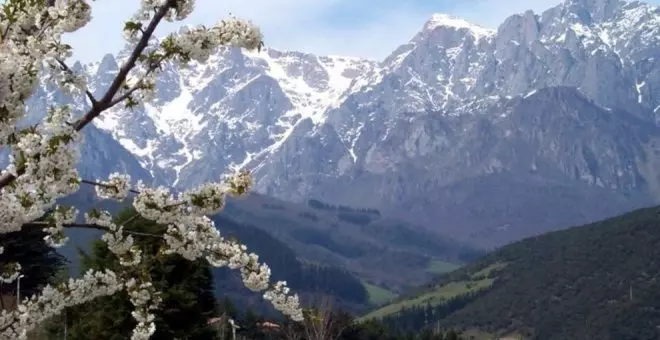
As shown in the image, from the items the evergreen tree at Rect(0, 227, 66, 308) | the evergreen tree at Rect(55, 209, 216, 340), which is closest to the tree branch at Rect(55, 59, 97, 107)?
the evergreen tree at Rect(55, 209, 216, 340)

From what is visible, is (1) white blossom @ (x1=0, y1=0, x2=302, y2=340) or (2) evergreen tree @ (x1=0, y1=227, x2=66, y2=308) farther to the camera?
(2) evergreen tree @ (x1=0, y1=227, x2=66, y2=308)

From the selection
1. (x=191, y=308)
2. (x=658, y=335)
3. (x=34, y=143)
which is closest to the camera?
(x=34, y=143)

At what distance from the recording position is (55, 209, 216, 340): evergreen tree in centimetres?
3023

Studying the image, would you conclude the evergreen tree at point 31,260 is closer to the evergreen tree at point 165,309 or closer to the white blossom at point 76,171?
the evergreen tree at point 165,309

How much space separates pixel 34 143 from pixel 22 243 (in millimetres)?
34530

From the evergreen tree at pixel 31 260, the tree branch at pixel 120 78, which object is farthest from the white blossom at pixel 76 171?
the evergreen tree at pixel 31 260

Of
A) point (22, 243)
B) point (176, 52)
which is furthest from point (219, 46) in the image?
point (22, 243)

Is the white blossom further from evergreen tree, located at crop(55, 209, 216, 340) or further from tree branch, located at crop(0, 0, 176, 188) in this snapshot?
evergreen tree, located at crop(55, 209, 216, 340)

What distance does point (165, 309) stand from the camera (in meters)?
30.7

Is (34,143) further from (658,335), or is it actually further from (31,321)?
(658,335)

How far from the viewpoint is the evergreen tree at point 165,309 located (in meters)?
30.2

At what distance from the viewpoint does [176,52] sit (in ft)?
24.4

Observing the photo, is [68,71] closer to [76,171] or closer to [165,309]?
[76,171]

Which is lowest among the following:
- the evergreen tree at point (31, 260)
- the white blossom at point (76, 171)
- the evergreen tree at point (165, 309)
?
the white blossom at point (76, 171)
